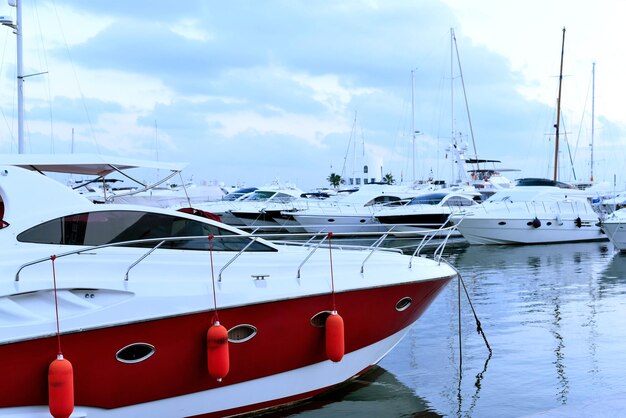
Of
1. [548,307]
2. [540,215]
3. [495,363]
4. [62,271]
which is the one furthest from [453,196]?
[62,271]

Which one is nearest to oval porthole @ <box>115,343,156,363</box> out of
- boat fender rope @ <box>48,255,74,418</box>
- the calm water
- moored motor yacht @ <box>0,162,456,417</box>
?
moored motor yacht @ <box>0,162,456,417</box>

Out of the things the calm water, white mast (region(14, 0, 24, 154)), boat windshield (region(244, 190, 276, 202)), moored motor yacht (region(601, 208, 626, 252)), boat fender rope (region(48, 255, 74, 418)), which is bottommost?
the calm water

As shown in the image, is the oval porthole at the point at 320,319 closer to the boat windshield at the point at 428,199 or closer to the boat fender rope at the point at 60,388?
the boat fender rope at the point at 60,388

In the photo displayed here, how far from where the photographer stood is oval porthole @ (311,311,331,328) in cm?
682

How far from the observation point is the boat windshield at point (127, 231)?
6.29 meters

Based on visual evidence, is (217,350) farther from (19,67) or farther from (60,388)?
(19,67)

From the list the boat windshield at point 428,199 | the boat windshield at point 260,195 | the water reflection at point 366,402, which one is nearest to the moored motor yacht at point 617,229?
the boat windshield at point 428,199

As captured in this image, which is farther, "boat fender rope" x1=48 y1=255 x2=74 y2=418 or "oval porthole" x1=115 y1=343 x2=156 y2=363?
"oval porthole" x1=115 y1=343 x2=156 y2=363

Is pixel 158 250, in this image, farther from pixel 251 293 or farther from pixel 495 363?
pixel 495 363

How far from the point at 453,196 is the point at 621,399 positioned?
2349 centimetres

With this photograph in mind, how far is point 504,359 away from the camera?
9.11m

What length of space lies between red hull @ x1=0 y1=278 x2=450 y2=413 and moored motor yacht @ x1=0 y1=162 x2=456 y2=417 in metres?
0.01

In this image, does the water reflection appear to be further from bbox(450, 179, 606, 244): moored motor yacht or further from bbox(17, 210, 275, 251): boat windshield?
bbox(450, 179, 606, 244): moored motor yacht

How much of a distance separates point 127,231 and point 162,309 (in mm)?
1069
